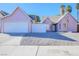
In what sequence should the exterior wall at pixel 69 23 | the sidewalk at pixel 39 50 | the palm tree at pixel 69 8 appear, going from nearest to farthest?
1. the sidewalk at pixel 39 50
2. the palm tree at pixel 69 8
3. the exterior wall at pixel 69 23

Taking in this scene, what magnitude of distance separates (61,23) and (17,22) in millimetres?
1790

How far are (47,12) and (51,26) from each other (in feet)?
1.92

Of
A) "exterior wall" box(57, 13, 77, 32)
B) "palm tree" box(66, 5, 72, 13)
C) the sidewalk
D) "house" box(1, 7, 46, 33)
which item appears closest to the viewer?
the sidewalk

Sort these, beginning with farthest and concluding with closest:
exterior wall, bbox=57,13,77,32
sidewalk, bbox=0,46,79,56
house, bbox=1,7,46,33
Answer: house, bbox=1,7,46,33, exterior wall, bbox=57,13,77,32, sidewalk, bbox=0,46,79,56

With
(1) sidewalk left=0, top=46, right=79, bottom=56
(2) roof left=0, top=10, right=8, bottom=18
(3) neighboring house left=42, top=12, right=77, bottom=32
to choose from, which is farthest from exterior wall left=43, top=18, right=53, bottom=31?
(2) roof left=0, top=10, right=8, bottom=18

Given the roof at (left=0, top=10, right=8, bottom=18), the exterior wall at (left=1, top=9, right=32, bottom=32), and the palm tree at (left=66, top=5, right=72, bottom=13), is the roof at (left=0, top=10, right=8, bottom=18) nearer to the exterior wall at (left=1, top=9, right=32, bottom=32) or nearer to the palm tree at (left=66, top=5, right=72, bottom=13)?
the exterior wall at (left=1, top=9, right=32, bottom=32)

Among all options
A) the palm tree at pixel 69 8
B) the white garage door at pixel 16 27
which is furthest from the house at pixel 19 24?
the palm tree at pixel 69 8

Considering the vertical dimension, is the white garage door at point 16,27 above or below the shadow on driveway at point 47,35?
above

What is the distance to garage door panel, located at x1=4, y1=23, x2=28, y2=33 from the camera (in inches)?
314

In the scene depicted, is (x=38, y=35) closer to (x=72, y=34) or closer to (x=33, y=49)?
(x=33, y=49)

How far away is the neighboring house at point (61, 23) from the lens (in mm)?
7891

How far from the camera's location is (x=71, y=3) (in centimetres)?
755

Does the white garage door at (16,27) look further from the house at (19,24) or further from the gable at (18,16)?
the gable at (18,16)

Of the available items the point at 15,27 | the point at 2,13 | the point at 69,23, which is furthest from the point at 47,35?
the point at 2,13
